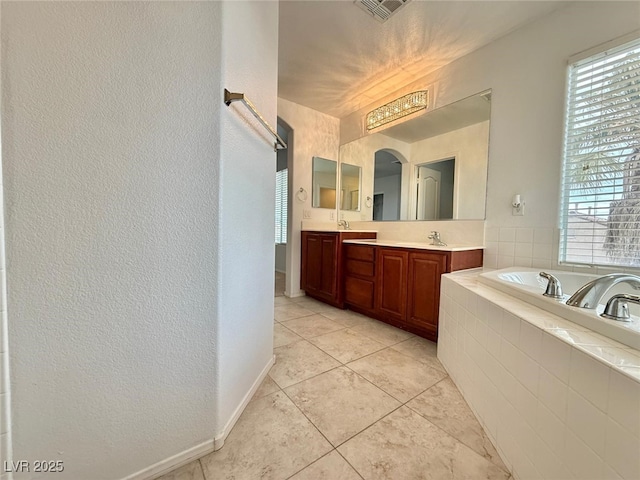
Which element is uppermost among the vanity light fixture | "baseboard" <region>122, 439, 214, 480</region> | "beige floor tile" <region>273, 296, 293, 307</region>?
the vanity light fixture

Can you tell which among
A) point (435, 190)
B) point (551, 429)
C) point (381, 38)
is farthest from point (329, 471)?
point (381, 38)

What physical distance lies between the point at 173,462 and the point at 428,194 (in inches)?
107

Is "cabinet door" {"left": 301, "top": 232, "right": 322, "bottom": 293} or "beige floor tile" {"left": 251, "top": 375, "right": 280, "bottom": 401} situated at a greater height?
"cabinet door" {"left": 301, "top": 232, "right": 322, "bottom": 293}

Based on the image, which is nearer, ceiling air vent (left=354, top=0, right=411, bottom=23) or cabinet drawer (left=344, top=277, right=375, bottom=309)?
ceiling air vent (left=354, top=0, right=411, bottom=23)

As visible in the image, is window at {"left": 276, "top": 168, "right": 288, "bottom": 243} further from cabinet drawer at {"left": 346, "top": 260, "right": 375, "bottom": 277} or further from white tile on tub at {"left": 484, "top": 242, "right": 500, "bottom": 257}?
white tile on tub at {"left": 484, "top": 242, "right": 500, "bottom": 257}

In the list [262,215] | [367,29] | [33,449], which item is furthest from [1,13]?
[367,29]

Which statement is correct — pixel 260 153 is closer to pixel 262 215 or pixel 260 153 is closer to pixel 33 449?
pixel 262 215

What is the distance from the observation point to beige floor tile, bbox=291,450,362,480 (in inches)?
36.7

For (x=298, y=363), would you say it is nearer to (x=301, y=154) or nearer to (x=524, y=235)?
(x=524, y=235)

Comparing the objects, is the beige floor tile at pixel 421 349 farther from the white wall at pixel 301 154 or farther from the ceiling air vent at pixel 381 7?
the ceiling air vent at pixel 381 7

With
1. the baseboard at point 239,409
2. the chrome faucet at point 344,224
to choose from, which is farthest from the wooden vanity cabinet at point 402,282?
the baseboard at point 239,409

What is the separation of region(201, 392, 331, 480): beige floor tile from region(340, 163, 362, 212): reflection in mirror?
2655 mm

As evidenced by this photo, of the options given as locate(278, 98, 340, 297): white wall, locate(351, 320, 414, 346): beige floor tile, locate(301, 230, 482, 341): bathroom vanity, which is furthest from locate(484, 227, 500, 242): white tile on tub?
locate(278, 98, 340, 297): white wall

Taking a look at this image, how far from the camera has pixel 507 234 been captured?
204 cm
